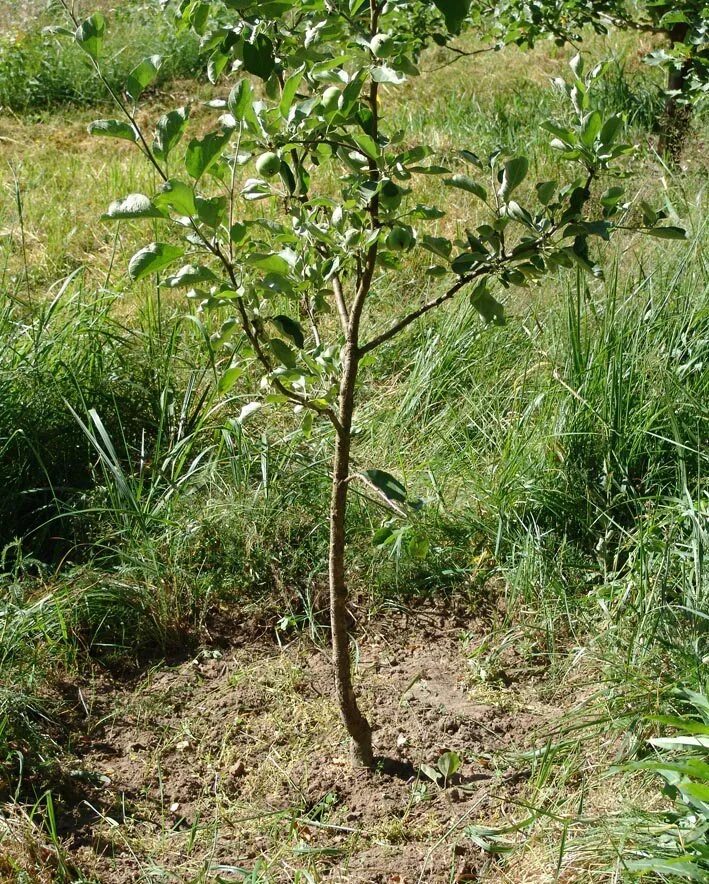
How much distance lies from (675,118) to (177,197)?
435cm

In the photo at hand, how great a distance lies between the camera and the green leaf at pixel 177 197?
4.54ft

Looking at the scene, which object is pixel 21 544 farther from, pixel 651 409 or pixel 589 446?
pixel 651 409

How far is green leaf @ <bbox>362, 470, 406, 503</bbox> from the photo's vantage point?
1.75 meters

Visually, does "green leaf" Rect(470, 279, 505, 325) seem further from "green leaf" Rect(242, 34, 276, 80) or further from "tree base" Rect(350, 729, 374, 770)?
"tree base" Rect(350, 729, 374, 770)

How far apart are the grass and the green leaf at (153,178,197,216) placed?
4.10ft

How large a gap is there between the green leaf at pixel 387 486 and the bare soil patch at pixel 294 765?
76cm

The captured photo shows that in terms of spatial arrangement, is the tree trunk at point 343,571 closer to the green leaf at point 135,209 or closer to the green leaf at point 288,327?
the green leaf at point 288,327

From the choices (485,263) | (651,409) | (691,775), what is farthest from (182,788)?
(651,409)

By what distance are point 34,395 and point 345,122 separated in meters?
1.83

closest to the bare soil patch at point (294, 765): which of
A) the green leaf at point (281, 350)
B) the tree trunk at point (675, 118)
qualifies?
the green leaf at point (281, 350)

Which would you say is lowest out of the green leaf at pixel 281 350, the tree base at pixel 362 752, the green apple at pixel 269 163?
the tree base at pixel 362 752

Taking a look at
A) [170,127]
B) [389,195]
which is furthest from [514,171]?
[170,127]

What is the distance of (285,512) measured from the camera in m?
2.83

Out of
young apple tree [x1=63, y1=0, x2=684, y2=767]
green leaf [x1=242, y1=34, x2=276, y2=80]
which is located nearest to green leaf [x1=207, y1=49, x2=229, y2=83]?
young apple tree [x1=63, y1=0, x2=684, y2=767]
